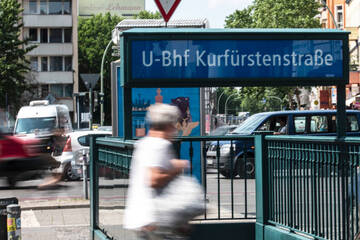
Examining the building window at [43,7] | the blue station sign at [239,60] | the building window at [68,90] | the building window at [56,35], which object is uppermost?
the building window at [43,7]

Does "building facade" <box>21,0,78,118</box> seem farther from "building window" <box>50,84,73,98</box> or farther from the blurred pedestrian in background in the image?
the blurred pedestrian in background

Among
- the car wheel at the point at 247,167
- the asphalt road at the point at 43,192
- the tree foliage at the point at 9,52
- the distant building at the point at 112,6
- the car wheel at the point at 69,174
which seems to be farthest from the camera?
the distant building at the point at 112,6

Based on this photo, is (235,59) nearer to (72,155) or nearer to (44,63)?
(72,155)

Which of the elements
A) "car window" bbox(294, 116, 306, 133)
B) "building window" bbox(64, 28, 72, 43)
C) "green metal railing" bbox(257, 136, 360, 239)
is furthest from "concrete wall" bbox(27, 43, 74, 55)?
"green metal railing" bbox(257, 136, 360, 239)

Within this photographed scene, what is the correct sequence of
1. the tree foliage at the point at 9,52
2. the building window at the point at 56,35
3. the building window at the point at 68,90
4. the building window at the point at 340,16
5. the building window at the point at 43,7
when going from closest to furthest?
the tree foliage at the point at 9,52, the building window at the point at 340,16, the building window at the point at 43,7, the building window at the point at 56,35, the building window at the point at 68,90

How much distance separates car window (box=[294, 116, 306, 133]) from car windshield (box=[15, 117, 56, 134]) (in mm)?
15451

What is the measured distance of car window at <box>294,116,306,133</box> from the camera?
20.7 meters

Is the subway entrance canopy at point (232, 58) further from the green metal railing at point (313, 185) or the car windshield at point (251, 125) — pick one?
the car windshield at point (251, 125)

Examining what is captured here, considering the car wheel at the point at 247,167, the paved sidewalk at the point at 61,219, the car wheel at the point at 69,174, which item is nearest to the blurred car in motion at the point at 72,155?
the car wheel at the point at 69,174

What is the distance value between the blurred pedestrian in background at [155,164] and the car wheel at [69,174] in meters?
17.0

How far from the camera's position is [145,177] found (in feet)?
17.2

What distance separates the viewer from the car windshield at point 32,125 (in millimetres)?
33656

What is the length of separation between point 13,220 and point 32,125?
26598mm

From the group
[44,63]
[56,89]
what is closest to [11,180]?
[44,63]
